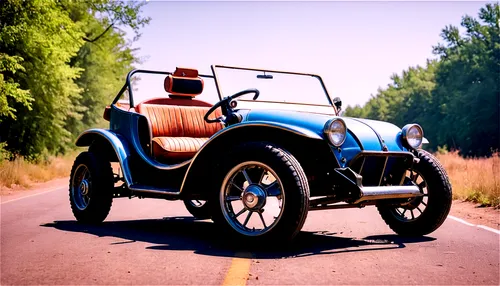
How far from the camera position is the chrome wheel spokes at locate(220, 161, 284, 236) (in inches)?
239

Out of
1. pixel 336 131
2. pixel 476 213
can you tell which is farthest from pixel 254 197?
pixel 476 213

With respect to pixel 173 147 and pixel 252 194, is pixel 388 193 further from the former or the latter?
pixel 173 147

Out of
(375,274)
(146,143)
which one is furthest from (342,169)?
(146,143)

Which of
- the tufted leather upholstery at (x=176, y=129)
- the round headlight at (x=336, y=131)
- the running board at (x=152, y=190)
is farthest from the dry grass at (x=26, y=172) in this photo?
the round headlight at (x=336, y=131)

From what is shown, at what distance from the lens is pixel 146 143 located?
8438 millimetres

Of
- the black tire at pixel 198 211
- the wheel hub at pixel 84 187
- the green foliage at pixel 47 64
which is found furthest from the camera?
the green foliage at pixel 47 64

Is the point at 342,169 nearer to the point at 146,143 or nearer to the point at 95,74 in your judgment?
the point at 146,143

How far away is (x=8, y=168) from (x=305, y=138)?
13419mm

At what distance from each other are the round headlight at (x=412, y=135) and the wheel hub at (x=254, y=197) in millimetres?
1767

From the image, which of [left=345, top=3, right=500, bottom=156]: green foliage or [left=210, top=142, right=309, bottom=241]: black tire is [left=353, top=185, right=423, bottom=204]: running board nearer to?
[left=210, top=142, right=309, bottom=241]: black tire

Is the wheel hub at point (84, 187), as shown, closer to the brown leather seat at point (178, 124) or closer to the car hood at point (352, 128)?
the brown leather seat at point (178, 124)

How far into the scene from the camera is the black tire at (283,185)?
581cm

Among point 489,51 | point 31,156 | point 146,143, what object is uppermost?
point 489,51

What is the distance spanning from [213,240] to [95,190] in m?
2.14
